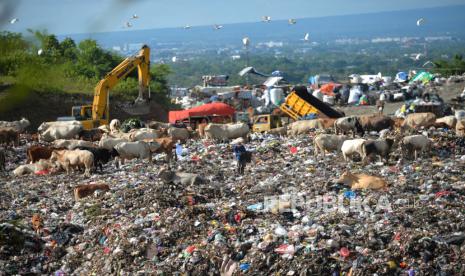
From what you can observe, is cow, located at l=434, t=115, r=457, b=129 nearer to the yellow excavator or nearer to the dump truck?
the dump truck

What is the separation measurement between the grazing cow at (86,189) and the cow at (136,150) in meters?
3.47

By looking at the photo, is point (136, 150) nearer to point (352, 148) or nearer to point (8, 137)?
point (352, 148)

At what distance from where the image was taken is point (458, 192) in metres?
10.8

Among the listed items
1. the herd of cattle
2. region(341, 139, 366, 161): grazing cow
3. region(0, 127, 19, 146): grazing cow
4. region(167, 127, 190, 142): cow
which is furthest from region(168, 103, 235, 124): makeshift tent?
region(341, 139, 366, 161): grazing cow

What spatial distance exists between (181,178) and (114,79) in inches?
507

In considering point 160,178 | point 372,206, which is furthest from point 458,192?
point 160,178

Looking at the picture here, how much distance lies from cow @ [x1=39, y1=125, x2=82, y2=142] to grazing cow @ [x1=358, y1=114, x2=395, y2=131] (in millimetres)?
8477

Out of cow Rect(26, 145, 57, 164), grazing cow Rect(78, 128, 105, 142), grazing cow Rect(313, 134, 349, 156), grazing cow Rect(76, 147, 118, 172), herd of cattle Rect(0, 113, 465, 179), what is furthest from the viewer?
grazing cow Rect(78, 128, 105, 142)

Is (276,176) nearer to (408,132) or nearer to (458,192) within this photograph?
(458,192)

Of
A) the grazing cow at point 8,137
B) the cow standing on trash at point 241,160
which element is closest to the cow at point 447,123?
the cow standing on trash at point 241,160

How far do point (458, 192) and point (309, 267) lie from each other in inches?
143

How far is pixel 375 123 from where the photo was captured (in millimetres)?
19766

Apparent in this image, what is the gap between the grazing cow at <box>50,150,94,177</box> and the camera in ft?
51.1

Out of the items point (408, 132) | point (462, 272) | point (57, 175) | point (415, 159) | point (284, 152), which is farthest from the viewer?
point (408, 132)
